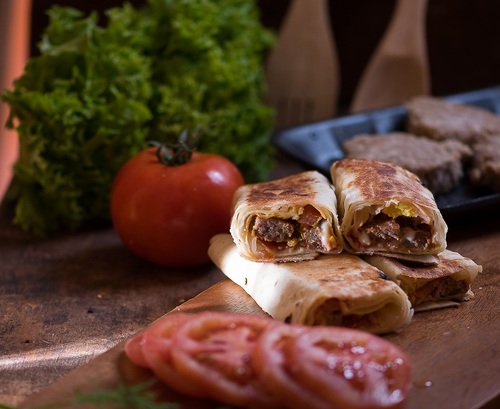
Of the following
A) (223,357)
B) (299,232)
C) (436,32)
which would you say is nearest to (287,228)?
(299,232)

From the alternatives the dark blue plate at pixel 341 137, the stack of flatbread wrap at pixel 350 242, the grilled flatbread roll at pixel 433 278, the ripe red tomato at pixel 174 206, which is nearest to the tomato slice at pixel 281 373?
the stack of flatbread wrap at pixel 350 242

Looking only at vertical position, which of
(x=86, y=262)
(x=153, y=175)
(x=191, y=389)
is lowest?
(x=86, y=262)

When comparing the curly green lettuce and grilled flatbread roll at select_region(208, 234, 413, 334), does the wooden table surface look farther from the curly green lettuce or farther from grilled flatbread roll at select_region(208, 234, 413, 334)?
the curly green lettuce

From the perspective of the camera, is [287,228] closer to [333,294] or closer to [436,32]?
[333,294]

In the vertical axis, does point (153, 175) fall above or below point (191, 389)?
above

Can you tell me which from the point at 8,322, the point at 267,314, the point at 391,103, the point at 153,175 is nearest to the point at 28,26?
the point at 391,103

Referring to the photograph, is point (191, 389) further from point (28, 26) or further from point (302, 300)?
point (28, 26)

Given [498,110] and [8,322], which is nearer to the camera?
[8,322]

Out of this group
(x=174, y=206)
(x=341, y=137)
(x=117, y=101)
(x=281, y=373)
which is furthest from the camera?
(x=341, y=137)
